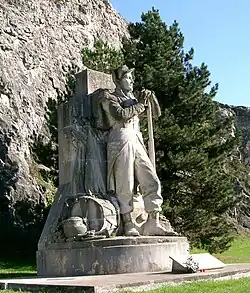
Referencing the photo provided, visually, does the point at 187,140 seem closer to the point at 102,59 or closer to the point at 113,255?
the point at 102,59

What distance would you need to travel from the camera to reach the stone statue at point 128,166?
10070mm

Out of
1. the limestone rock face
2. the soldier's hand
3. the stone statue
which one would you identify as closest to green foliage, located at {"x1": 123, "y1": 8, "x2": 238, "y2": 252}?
the limestone rock face

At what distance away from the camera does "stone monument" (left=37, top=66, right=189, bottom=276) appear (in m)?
9.38

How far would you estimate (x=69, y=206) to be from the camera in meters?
10.0

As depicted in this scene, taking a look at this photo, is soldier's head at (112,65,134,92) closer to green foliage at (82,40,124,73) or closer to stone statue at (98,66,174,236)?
stone statue at (98,66,174,236)

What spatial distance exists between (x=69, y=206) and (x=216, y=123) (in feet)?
38.9

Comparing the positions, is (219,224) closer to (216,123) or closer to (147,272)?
(216,123)

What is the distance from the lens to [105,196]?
32.9 feet

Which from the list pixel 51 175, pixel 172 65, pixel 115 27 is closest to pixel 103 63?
pixel 172 65

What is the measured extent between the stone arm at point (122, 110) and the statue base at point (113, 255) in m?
2.18

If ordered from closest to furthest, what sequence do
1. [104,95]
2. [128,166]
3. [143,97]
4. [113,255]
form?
[113,255], [128,166], [104,95], [143,97]

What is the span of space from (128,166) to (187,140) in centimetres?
913

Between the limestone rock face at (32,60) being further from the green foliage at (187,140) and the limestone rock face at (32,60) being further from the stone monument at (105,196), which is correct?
the stone monument at (105,196)

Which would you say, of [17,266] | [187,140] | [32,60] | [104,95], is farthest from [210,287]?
[32,60]
